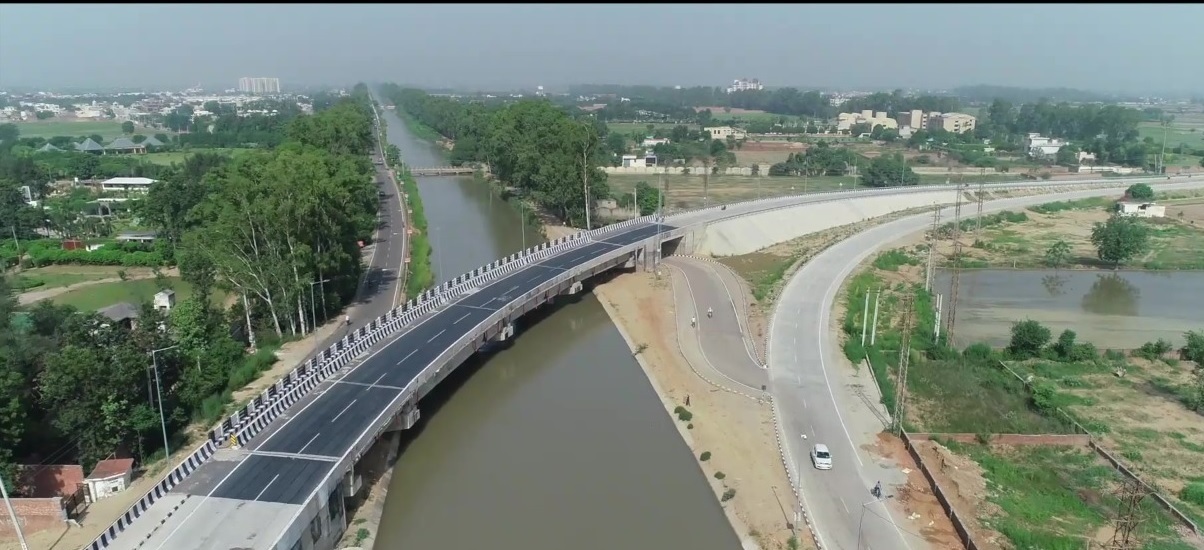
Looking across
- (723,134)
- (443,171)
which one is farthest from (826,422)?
(723,134)

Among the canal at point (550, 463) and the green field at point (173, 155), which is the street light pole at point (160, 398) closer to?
the canal at point (550, 463)

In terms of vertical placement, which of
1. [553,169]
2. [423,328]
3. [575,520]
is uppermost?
[553,169]

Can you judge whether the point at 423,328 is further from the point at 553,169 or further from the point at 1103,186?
the point at 1103,186

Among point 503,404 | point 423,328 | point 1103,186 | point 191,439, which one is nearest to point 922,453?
point 503,404

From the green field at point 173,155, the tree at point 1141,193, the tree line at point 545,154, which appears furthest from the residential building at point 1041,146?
the green field at point 173,155

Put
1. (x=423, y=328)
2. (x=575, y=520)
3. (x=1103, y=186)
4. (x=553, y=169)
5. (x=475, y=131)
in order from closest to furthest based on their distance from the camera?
(x=575, y=520), (x=423, y=328), (x=553, y=169), (x=1103, y=186), (x=475, y=131)

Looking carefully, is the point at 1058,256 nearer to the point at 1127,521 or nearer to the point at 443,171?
the point at 1127,521
